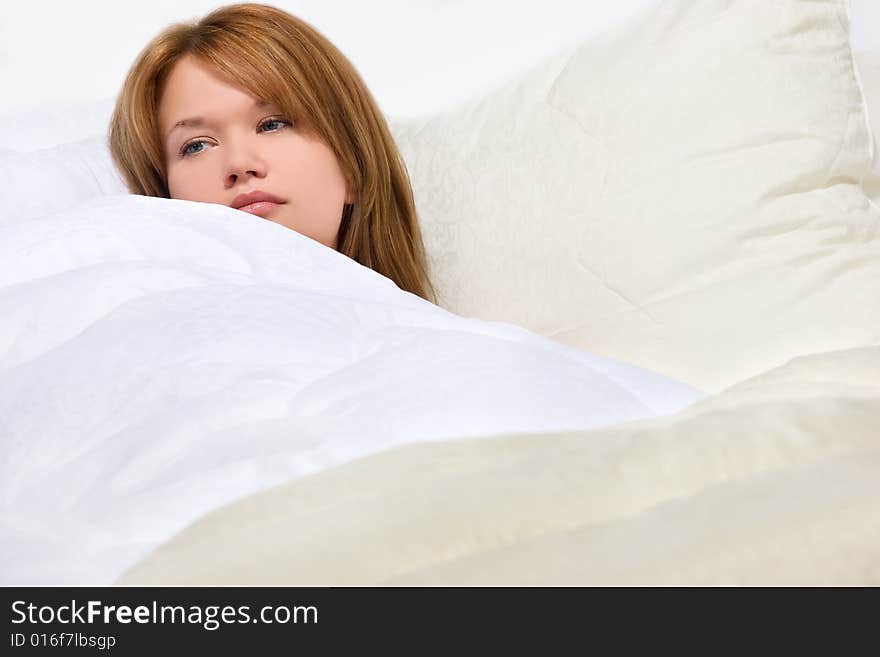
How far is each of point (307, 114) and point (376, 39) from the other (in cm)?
43


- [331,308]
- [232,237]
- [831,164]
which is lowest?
[331,308]

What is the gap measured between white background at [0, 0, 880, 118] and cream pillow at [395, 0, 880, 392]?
31 centimetres

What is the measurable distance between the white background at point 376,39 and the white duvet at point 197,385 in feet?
2.53

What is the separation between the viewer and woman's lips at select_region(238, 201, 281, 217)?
1166 mm

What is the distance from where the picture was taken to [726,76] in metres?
1.09

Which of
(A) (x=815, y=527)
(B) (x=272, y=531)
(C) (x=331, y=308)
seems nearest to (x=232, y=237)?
(C) (x=331, y=308)

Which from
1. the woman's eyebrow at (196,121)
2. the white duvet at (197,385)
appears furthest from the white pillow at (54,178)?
the white duvet at (197,385)

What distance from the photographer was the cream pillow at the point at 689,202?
993mm

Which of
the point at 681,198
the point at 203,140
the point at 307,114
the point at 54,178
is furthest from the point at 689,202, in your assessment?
the point at 54,178

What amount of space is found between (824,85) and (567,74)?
30 cm

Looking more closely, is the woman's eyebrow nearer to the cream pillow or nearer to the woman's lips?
the woman's lips
